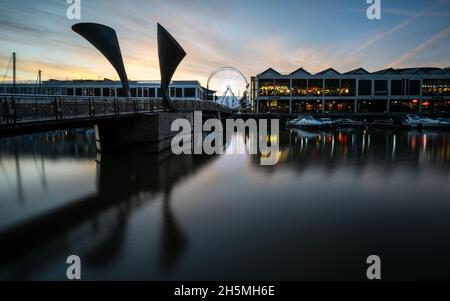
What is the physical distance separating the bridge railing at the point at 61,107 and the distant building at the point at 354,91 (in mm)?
73477

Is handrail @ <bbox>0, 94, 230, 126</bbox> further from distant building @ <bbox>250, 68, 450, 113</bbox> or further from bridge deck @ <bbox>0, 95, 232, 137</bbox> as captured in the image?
distant building @ <bbox>250, 68, 450, 113</bbox>

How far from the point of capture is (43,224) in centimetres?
1100

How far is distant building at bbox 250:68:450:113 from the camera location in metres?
94.4

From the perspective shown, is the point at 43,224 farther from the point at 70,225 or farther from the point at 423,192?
the point at 423,192

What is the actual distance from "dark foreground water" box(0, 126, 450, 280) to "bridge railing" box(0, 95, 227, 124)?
367cm

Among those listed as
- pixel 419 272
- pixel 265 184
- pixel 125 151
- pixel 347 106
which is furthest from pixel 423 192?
pixel 347 106

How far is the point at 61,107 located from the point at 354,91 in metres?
93.7

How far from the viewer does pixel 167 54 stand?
30.1 m

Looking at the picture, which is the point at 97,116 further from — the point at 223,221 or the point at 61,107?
the point at 223,221

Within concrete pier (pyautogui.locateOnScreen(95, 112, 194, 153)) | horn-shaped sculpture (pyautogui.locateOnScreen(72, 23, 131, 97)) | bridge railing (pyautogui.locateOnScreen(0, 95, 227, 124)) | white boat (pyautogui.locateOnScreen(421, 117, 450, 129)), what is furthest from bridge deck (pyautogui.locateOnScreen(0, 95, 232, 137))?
white boat (pyautogui.locateOnScreen(421, 117, 450, 129))

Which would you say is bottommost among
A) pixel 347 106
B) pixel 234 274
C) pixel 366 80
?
pixel 234 274

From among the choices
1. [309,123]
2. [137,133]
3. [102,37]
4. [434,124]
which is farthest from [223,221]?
[434,124]

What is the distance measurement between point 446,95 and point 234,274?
367 ft

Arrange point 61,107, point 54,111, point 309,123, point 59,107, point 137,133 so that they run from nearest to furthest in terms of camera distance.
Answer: point 54,111
point 59,107
point 61,107
point 137,133
point 309,123
